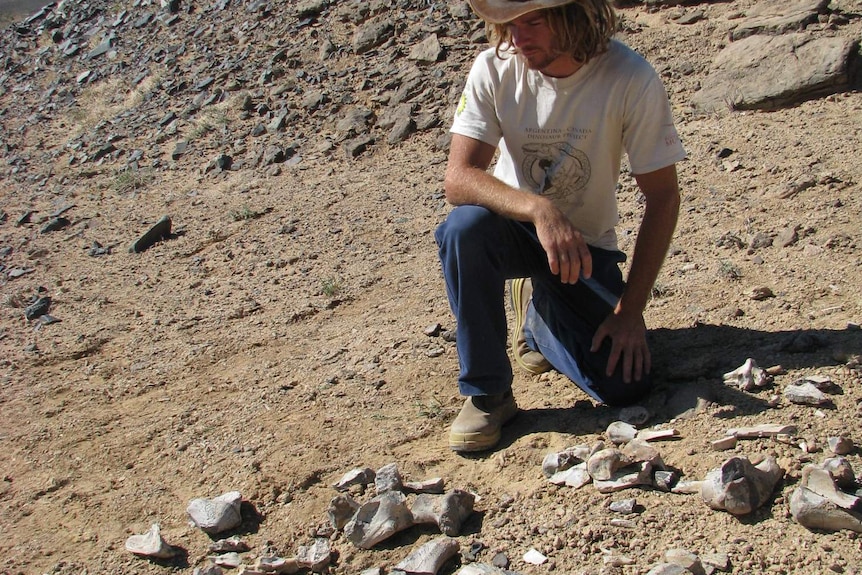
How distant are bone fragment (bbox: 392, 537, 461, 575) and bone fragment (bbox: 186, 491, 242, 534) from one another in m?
0.68

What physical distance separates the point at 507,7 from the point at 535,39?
0.15 metres

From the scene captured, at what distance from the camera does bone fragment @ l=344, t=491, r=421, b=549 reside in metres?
2.86

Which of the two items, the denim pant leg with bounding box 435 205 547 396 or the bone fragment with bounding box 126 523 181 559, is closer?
the bone fragment with bounding box 126 523 181 559

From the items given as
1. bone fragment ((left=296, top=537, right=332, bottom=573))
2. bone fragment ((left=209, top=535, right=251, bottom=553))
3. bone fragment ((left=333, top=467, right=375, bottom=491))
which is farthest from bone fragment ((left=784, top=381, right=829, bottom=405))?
bone fragment ((left=209, top=535, right=251, bottom=553))

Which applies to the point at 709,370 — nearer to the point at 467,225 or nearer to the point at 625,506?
the point at 625,506

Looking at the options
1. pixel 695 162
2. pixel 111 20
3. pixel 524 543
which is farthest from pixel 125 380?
pixel 111 20

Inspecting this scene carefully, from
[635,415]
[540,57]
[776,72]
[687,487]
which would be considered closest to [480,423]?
[635,415]

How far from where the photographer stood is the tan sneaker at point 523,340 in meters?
3.78

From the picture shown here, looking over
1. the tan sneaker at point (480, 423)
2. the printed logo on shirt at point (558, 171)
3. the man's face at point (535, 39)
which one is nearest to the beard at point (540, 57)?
the man's face at point (535, 39)

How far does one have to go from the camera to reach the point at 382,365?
162 inches

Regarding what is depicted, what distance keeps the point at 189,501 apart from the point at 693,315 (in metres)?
2.18

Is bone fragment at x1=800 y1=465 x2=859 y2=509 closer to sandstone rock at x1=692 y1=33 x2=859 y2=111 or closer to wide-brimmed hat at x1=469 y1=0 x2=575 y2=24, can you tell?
wide-brimmed hat at x1=469 y1=0 x2=575 y2=24

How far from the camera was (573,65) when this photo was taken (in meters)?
3.19

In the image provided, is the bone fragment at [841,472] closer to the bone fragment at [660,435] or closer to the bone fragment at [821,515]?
the bone fragment at [821,515]
